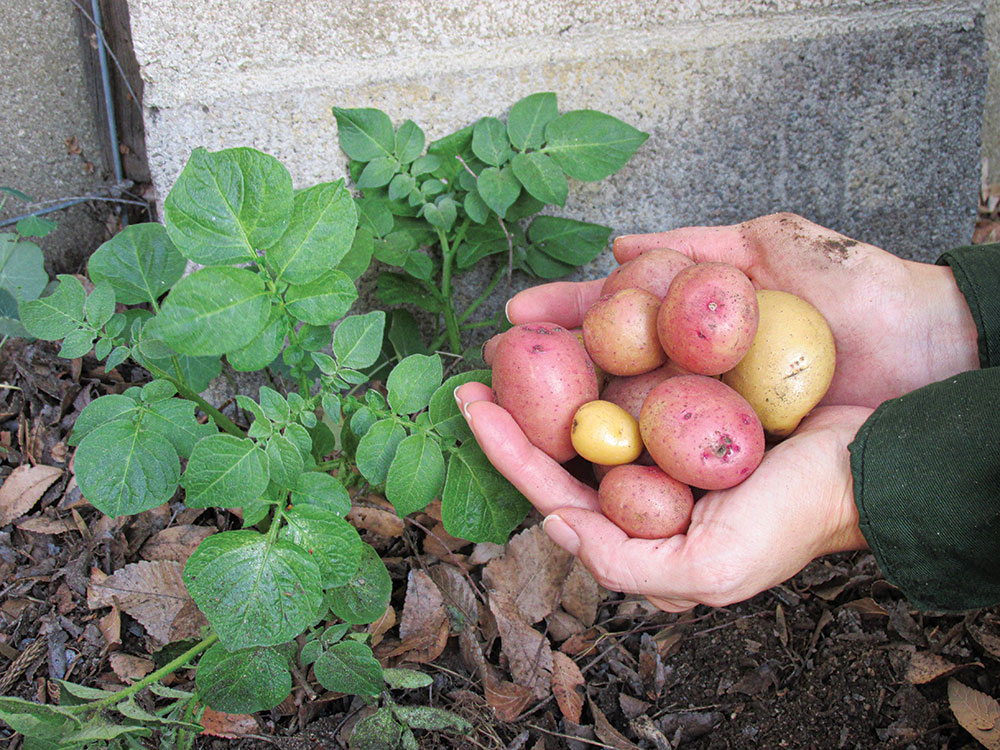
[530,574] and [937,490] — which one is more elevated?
[937,490]

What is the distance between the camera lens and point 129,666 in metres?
2.00

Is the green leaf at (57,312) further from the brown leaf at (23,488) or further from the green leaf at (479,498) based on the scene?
the green leaf at (479,498)

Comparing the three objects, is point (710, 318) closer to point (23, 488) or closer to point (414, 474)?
point (414, 474)

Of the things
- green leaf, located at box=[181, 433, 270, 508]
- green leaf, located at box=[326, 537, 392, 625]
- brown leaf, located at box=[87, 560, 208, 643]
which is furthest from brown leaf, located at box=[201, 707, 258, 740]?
green leaf, located at box=[181, 433, 270, 508]

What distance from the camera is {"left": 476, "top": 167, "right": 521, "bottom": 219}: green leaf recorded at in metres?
2.27

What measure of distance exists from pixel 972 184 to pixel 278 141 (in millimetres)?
2293

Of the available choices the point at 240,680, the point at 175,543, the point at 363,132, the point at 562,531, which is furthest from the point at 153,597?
the point at 363,132

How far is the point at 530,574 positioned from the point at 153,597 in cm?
98

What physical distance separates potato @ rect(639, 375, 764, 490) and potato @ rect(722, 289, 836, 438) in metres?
0.13

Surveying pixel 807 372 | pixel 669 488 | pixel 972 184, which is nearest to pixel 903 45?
pixel 972 184

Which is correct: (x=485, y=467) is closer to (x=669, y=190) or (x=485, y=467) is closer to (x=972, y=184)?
(x=669, y=190)

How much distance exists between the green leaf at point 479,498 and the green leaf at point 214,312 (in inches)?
22.1

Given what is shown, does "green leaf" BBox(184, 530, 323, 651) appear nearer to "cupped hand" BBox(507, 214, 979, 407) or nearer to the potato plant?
the potato plant

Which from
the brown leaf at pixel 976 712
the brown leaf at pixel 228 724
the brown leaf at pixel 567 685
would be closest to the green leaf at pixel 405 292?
the brown leaf at pixel 567 685
